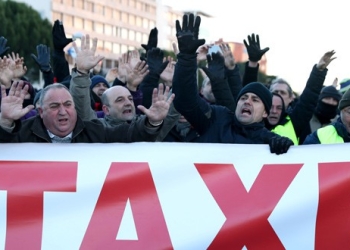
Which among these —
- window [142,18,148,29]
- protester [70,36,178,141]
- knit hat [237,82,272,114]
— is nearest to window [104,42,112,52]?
window [142,18,148,29]

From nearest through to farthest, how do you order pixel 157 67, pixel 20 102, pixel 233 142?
pixel 20 102 → pixel 233 142 → pixel 157 67

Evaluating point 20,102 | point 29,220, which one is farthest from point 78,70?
point 29,220

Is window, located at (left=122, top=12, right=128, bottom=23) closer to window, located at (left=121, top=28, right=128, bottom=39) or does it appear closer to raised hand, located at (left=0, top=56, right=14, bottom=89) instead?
window, located at (left=121, top=28, right=128, bottom=39)

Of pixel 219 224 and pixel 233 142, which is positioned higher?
pixel 233 142

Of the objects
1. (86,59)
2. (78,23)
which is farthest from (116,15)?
(86,59)

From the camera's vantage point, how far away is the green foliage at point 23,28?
5047cm

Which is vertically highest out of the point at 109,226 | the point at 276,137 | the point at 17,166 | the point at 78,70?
the point at 78,70

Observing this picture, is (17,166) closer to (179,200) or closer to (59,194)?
(59,194)

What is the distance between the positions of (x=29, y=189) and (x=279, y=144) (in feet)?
4.99

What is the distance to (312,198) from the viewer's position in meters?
3.72

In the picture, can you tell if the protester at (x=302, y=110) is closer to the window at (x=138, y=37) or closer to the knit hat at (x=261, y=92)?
the knit hat at (x=261, y=92)

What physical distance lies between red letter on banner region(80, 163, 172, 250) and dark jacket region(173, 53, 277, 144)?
58cm

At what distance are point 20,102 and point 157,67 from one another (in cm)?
207

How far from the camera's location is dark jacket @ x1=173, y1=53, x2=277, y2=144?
4.16m
